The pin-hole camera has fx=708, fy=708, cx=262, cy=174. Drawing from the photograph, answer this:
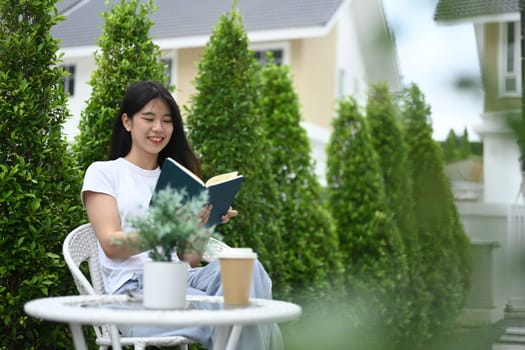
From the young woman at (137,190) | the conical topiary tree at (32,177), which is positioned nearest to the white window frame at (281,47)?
the conical topiary tree at (32,177)

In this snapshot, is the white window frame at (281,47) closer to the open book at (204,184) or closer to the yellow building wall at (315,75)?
the yellow building wall at (315,75)

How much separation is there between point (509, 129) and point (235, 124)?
12.4 feet

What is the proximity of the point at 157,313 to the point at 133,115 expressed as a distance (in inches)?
46.3

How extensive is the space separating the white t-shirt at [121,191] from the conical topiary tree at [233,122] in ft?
5.16

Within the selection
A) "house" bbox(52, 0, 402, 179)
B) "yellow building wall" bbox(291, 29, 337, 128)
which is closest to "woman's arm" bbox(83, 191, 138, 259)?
"house" bbox(52, 0, 402, 179)

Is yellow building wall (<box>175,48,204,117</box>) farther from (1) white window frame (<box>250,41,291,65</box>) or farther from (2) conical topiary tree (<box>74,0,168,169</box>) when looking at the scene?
(2) conical topiary tree (<box>74,0,168,169</box>)

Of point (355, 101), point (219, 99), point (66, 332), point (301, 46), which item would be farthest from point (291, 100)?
point (301, 46)

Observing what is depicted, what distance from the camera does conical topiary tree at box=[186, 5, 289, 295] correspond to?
4.11 meters

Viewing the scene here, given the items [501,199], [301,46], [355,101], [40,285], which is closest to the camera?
[501,199]

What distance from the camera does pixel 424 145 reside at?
484 millimetres

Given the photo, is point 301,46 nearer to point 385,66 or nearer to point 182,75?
point 182,75

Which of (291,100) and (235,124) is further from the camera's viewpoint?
(291,100)

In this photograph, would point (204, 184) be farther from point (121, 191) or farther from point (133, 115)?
point (133, 115)

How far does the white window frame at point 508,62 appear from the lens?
1.28 ft
